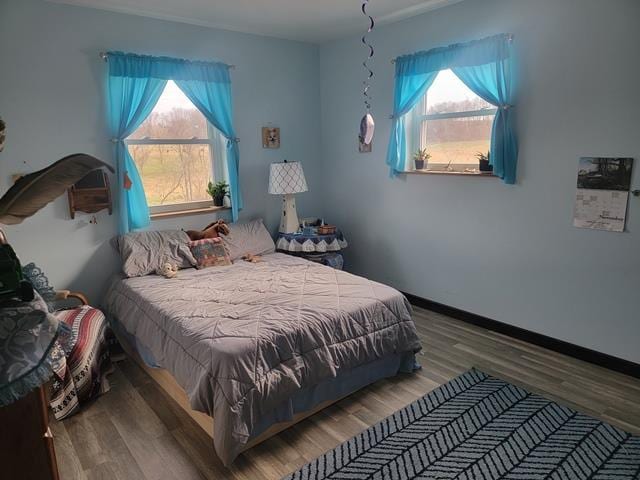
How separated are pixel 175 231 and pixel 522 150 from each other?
109 inches

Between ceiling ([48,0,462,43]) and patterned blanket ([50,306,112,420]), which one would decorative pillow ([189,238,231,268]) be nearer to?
patterned blanket ([50,306,112,420])

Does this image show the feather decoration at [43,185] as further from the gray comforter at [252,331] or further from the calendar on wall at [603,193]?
the calendar on wall at [603,193]

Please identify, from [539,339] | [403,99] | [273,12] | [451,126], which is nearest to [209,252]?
[273,12]

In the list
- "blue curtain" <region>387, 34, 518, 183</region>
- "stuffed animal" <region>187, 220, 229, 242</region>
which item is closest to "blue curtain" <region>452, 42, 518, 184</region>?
"blue curtain" <region>387, 34, 518, 183</region>

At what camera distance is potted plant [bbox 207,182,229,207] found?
12.6 feet

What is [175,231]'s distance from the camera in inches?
139

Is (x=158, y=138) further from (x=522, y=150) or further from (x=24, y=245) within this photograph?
(x=522, y=150)

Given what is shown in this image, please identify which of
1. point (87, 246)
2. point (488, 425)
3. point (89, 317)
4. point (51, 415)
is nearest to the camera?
point (488, 425)

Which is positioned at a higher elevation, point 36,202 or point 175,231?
point 36,202

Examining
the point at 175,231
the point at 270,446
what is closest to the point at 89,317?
the point at 175,231

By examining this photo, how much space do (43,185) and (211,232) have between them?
9.55ft

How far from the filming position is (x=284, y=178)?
3.82m

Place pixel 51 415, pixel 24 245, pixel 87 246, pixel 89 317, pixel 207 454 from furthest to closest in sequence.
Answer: pixel 87 246
pixel 24 245
pixel 89 317
pixel 51 415
pixel 207 454

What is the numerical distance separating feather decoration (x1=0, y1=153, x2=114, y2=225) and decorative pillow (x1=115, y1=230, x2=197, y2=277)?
2528 millimetres
